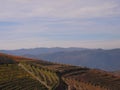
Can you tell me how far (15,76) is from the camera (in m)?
68.4

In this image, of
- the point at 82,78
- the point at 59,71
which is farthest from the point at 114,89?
the point at 59,71

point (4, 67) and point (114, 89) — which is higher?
point (4, 67)

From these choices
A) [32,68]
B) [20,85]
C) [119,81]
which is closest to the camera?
[20,85]

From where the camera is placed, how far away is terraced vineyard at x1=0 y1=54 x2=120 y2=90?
207 ft

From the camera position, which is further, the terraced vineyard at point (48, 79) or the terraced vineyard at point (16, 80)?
the terraced vineyard at point (48, 79)

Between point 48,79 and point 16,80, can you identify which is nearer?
point 16,80

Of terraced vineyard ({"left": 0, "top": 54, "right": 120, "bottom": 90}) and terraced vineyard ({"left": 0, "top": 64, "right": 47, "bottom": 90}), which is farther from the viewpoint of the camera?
terraced vineyard ({"left": 0, "top": 54, "right": 120, "bottom": 90})

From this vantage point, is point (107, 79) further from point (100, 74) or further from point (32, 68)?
point (32, 68)

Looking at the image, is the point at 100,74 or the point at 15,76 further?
the point at 100,74

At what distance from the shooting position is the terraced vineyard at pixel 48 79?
63094mm

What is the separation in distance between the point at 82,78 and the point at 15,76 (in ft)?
61.5

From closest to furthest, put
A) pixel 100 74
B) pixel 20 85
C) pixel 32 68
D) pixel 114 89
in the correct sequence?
1. pixel 20 85
2. pixel 114 89
3. pixel 32 68
4. pixel 100 74

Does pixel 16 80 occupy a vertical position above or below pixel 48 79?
above

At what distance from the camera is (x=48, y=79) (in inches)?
2741
